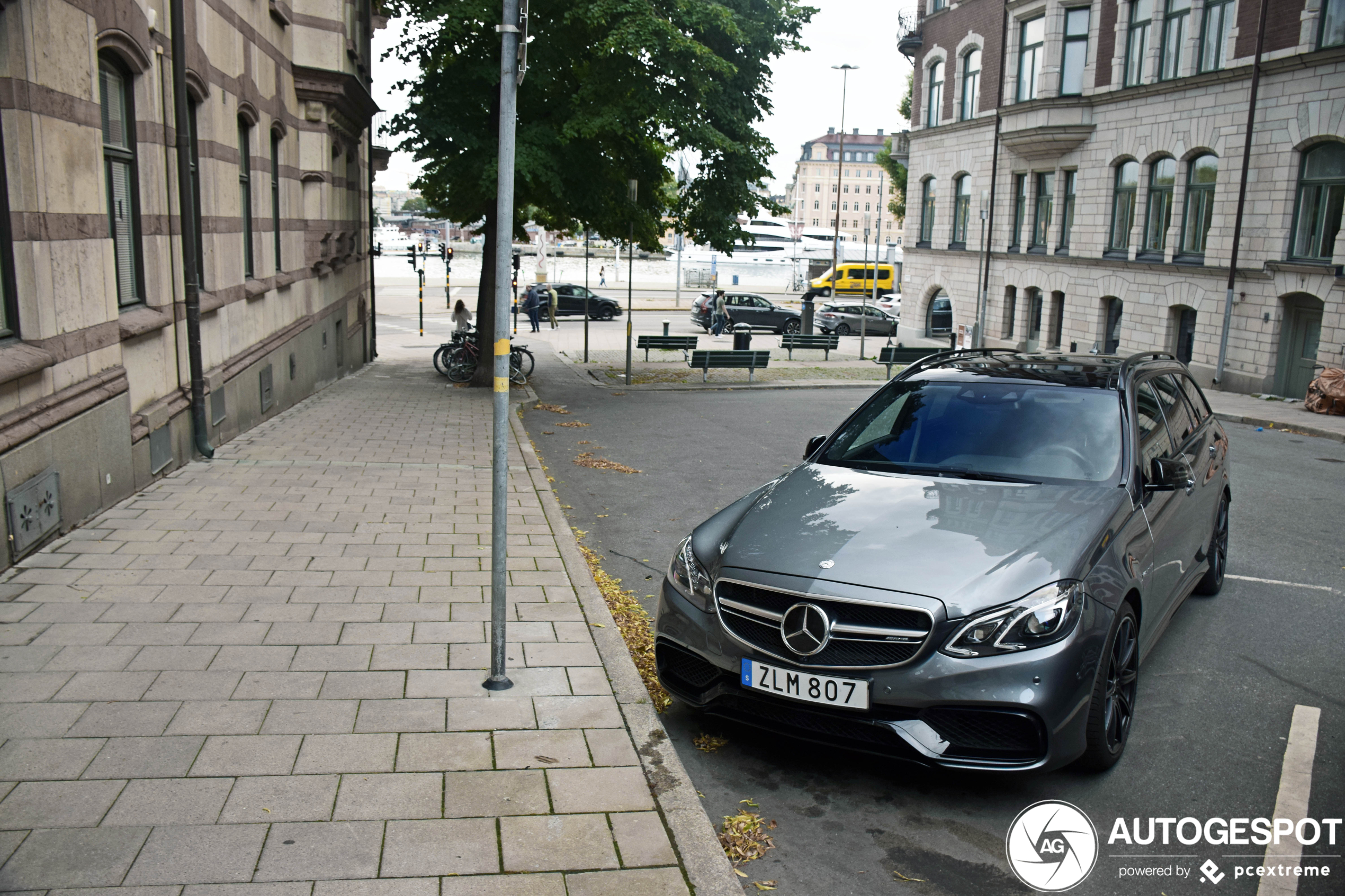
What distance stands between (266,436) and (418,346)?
1862cm

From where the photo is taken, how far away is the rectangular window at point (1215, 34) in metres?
23.1

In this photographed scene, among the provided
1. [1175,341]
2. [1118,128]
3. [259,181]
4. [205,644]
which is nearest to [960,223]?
[1118,128]

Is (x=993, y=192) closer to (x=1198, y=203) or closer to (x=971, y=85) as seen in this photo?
(x=971, y=85)

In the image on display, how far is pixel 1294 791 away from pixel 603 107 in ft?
51.7

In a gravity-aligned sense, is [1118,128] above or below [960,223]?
above

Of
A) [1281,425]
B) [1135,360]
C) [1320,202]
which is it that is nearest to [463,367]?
[1281,425]

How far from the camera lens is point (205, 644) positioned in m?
5.44

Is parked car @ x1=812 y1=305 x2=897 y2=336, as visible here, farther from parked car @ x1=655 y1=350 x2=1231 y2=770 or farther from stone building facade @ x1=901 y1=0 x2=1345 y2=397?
parked car @ x1=655 y1=350 x2=1231 y2=770

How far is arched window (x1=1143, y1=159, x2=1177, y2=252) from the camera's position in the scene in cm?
2547

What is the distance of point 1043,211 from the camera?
3050 centimetres

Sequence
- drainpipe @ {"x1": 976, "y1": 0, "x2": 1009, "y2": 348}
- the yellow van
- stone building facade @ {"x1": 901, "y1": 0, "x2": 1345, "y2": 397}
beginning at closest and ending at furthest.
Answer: stone building facade @ {"x1": 901, "y1": 0, "x2": 1345, "y2": 397}
drainpipe @ {"x1": 976, "y1": 0, "x2": 1009, "y2": 348}
the yellow van

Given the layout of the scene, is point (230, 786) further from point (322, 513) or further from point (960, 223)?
point (960, 223)

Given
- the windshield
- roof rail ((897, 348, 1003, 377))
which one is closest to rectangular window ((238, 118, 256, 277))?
roof rail ((897, 348, 1003, 377))

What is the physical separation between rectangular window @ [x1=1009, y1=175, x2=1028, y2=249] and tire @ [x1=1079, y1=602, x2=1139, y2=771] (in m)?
28.6
